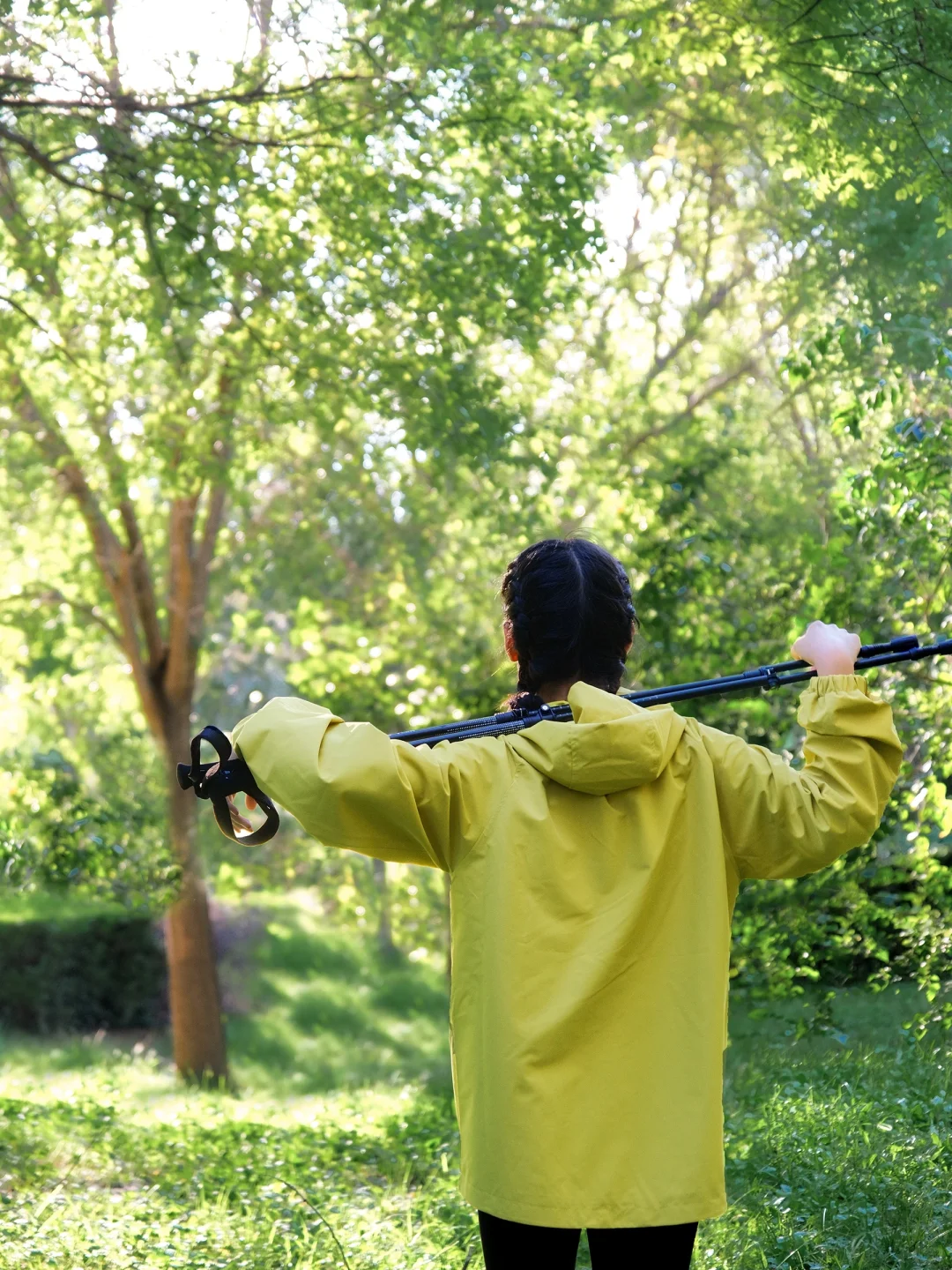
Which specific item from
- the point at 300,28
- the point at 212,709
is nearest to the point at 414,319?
the point at 300,28

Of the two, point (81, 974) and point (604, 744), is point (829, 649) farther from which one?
point (81, 974)

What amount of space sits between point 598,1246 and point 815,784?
73 cm

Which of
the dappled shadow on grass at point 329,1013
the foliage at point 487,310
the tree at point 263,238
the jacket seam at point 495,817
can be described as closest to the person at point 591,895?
the jacket seam at point 495,817

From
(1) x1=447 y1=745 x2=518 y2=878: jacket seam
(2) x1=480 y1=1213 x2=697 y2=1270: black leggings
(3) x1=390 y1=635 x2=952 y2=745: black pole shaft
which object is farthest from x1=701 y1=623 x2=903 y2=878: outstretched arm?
(2) x1=480 y1=1213 x2=697 y2=1270: black leggings

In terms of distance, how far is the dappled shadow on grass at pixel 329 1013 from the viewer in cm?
1370

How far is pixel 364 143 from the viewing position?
6.03 metres

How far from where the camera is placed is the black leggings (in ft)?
6.12

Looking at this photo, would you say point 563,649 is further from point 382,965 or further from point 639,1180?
point 382,965

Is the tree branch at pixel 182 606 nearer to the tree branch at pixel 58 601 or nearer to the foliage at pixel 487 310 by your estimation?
the foliage at pixel 487 310

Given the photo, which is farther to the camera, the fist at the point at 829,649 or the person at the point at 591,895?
the fist at the point at 829,649

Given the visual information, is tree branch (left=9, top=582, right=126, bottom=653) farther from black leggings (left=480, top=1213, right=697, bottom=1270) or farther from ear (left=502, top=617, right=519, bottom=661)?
black leggings (left=480, top=1213, right=697, bottom=1270)

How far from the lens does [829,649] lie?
6.59ft

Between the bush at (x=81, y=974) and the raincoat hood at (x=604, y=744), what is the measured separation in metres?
12.5

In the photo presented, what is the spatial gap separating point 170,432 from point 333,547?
15.5 ft
